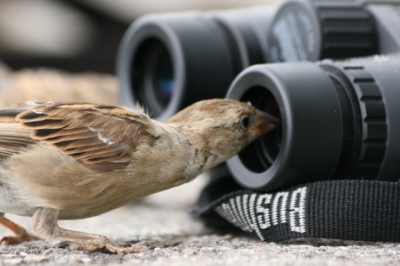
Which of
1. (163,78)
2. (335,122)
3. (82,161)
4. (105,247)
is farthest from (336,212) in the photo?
(163,78)

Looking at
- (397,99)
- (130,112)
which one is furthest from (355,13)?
(130,112)

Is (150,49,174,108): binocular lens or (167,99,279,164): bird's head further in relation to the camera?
(150,49,174,108): binocular lens

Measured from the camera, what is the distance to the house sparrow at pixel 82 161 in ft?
10.2

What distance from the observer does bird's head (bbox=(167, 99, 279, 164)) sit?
137 inches

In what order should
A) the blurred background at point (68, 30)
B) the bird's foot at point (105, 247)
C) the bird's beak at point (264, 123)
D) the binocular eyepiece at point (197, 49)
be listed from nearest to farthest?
the bird's foot at point (105, 247) → the bird's beak at point (264, 123) → the binocular eyepiece at point (197, 49) → the blurred background at point (68, 30)

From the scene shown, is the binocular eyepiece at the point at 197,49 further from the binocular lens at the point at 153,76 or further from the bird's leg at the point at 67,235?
the bird's leg at the point at 67,235

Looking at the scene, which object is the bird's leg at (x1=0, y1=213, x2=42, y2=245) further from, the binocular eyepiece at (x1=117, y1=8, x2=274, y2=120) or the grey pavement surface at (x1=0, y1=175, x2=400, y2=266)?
the binocular eyepiece at (x1=117, y1=8, x2=274, y2=120)

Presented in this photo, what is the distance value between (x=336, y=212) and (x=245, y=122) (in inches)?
25.6

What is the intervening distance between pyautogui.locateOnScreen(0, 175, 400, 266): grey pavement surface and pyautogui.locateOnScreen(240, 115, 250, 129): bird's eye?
1.84 feet

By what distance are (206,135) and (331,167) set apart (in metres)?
0.64

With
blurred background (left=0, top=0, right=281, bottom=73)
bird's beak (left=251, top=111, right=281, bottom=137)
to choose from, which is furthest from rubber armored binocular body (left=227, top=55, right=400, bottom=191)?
blurred background (left=0, top=0, right=281, bottom=73)

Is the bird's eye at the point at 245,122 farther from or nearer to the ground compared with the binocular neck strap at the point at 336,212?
farther from the ground

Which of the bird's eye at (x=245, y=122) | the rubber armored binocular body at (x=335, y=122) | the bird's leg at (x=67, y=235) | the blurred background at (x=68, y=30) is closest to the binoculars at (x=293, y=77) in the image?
the rubber armored binocular body at (x=335, y=122)

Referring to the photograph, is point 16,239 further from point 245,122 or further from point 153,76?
point 153,76
